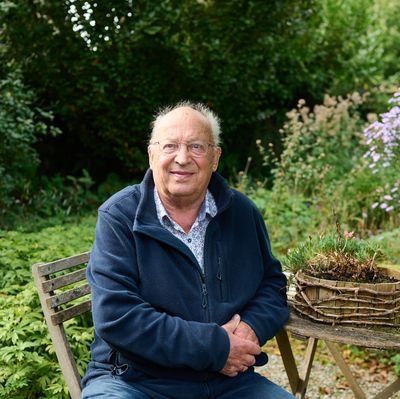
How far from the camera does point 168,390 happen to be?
2.52 metres

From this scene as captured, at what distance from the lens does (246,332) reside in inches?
104

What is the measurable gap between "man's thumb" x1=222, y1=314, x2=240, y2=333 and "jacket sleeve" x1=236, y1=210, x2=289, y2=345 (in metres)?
0.04

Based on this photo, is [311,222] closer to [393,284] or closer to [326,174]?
[326,174]

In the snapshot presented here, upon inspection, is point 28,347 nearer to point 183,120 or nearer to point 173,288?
point 173,288

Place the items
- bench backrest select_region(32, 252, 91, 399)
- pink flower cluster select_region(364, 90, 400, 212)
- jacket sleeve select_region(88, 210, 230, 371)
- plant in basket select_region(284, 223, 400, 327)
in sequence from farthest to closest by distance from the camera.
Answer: pink flower cluster select_region(364, 90, 400, 212)
bench backrest select_region(32, 252, 91, 399)
plant in basket select_region(284, 223, 400, 327)
jacket sleeve select_region(88, 210, 230, 371)

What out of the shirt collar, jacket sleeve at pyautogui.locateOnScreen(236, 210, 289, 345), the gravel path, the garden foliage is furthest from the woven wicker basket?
the garden foliage

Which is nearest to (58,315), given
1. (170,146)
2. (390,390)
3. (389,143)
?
(170,146)

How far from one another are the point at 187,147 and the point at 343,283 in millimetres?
817

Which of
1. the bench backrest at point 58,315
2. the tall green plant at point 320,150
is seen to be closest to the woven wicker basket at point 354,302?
the bench backrest at point 58,315

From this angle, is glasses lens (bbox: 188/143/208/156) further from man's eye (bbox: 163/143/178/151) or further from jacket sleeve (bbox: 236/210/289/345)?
jacket sleeve (bbox: 236/210/289/345)

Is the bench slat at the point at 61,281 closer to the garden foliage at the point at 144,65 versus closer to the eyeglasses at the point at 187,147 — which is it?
the eyeglasses at the point at 187,147

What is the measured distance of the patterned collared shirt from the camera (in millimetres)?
2727

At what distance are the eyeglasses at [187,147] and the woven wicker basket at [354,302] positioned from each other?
0.66 metres

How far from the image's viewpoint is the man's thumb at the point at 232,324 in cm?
260
